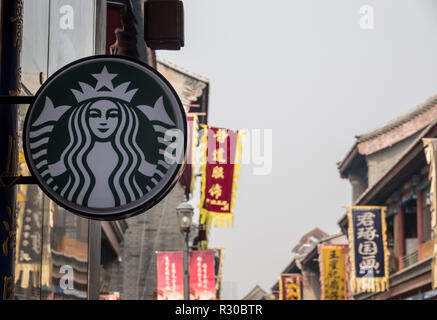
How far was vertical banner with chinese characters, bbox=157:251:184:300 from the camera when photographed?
23.3 meters

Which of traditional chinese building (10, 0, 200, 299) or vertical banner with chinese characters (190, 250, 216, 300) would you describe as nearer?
traditional chinese building (10, 0, 200, 299)

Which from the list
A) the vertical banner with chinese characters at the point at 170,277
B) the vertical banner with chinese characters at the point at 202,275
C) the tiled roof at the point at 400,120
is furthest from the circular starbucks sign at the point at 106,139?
the tiled roof at the point at 400,120

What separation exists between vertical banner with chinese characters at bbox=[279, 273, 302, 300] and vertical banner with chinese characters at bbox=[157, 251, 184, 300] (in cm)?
2754

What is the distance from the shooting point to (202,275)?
2431 cm

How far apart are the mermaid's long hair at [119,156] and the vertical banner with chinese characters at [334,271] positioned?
31.3 metres

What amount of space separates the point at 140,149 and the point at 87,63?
74cm

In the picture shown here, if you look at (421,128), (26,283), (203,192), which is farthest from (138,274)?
(26,283)

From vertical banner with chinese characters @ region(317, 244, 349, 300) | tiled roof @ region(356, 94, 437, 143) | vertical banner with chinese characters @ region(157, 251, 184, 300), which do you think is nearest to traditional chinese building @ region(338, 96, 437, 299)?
tiled roof @ region(356, 94, 437, 143)

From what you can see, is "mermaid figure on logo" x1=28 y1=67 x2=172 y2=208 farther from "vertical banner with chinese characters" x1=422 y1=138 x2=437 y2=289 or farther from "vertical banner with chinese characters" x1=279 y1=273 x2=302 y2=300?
"vertical banner with chinese characters" x1=279 y1=273 x2=302 y2=300

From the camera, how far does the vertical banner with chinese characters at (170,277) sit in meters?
23.3

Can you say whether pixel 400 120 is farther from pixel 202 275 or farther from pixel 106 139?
pixel 106 139

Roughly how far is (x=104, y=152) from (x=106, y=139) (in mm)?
93

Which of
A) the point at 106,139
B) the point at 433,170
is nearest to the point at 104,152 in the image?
the point at 106,139

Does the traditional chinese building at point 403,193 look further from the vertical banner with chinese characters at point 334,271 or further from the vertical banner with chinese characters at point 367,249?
the vertical banner with chinese characters at point 334,271
